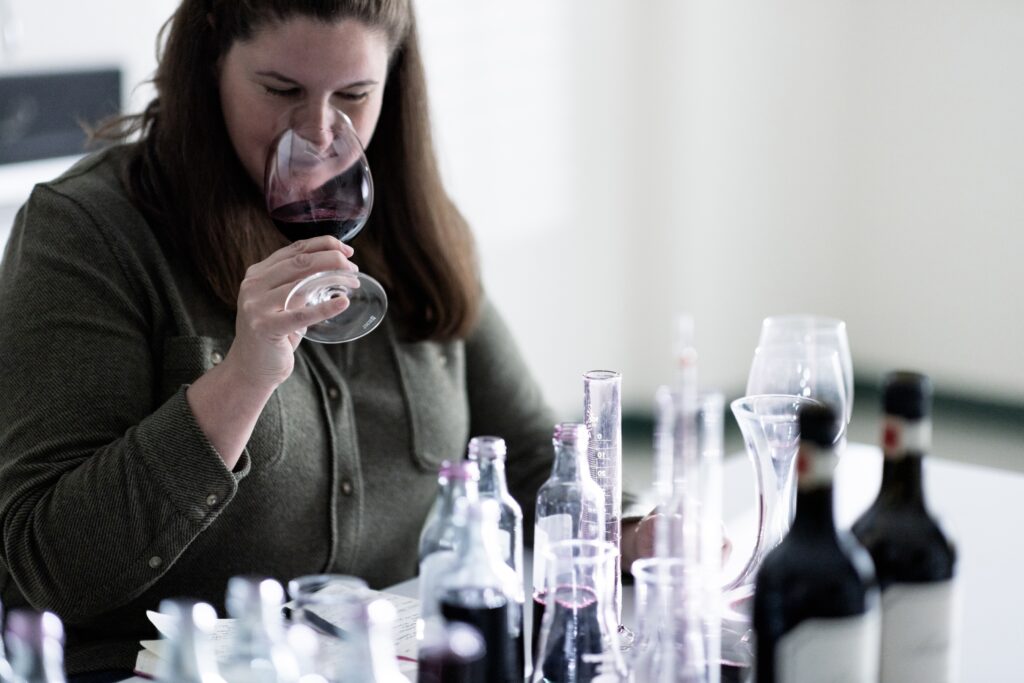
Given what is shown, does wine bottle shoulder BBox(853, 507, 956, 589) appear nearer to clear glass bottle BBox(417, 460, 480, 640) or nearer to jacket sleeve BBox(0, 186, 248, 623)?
clear glass bottle BBox(417, 460, 480, 640)

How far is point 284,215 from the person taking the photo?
4.45 feet

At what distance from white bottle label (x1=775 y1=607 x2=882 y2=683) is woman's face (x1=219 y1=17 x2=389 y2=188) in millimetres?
825

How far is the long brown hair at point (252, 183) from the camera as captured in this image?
1.53 metres

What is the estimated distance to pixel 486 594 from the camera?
0.94m

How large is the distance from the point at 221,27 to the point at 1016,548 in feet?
3.85

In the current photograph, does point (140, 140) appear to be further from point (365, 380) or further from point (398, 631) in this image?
point (398, 631)

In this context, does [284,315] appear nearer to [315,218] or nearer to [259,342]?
[259,342]

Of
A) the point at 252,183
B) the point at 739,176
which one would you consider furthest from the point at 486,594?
the point at 739,176

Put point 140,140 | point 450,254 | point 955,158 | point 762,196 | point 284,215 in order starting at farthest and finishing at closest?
point 762,196 → point 955,158 → point 450,254 → point 140,140 → point 284,215

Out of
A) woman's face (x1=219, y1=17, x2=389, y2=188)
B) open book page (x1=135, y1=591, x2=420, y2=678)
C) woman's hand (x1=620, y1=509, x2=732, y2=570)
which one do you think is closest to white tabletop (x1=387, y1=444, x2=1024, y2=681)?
woman's hand (x1=620, y1=509, x2=732, y2=570)

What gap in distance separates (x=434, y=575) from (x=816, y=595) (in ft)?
0.93

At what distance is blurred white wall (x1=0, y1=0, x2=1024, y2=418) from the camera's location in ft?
13.2

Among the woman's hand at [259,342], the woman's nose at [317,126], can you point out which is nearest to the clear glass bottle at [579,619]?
the woman's hand at [259,342]

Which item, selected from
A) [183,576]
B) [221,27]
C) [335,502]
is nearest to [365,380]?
[335,502]
